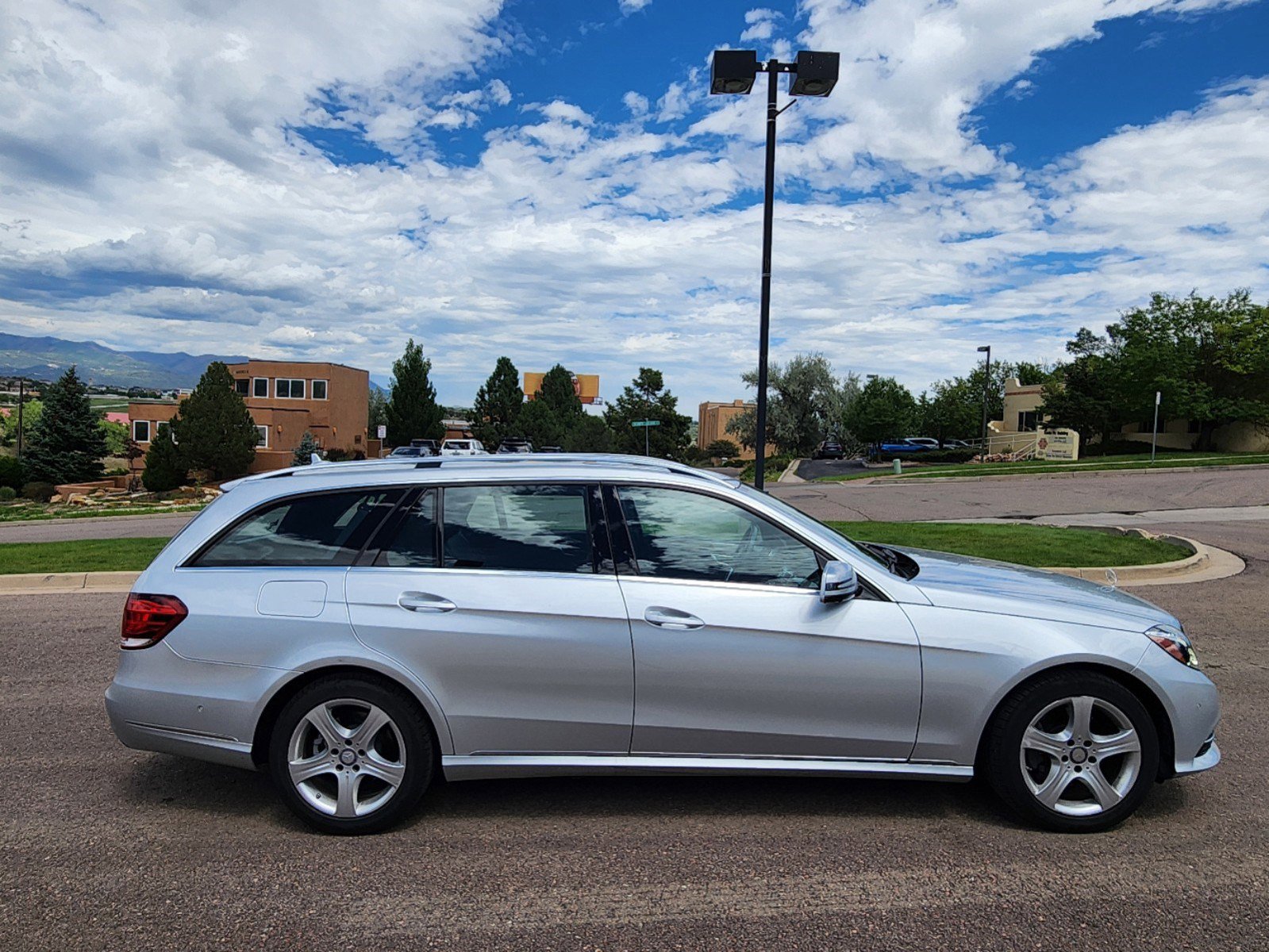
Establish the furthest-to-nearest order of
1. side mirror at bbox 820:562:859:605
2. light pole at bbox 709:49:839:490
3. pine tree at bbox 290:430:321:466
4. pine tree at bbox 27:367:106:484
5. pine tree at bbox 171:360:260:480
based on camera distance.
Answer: pine tree at bbox 290:430:321:466, pine tree at bbox 171:360:260:480, pine tree at bbox 27:367:106:484, light pole at bbox 709:49:839:490, side mirror at bbox 820:562:859:605

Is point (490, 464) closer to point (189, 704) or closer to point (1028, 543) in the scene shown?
point (189, 704)

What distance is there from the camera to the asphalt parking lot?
2914 millimetres

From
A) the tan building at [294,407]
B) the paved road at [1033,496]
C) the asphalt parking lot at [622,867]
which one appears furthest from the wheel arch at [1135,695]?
the tan building at [294,407]

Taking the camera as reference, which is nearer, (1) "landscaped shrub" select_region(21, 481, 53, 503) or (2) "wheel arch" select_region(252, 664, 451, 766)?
(2) "wheel arch" select_region(252, 664, 451, 766)

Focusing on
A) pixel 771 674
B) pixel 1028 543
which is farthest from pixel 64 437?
pixel 771 674

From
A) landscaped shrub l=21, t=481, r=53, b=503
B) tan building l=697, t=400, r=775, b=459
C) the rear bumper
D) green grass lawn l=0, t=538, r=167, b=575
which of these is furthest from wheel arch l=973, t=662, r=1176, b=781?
tan building l=697, t=400, r=775, b=459

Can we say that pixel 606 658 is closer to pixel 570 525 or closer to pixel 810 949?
pixel 570 525

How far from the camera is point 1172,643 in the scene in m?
3.74

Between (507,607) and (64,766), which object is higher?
(507,607)

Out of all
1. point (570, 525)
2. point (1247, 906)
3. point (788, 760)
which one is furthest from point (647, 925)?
point (1247, 906)

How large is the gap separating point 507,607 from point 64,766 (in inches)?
104

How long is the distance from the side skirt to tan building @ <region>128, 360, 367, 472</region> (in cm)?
5563

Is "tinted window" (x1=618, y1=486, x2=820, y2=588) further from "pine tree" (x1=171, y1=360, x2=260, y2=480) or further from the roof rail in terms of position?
"pine tree" (x1=171, y1=360, x2=260, y2=480)

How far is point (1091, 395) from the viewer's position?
4922cm
